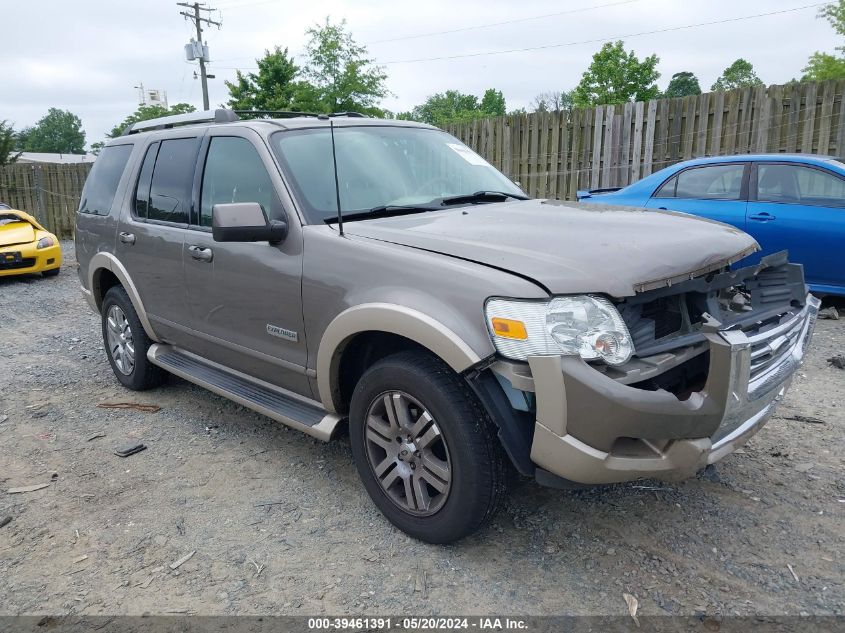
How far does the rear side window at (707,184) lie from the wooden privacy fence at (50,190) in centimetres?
1570

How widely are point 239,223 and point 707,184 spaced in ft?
18.4

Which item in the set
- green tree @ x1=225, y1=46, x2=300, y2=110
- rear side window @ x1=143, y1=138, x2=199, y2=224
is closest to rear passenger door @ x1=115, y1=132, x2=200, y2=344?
rear side window @ x1=143, y1=138, x2=199, y2=224

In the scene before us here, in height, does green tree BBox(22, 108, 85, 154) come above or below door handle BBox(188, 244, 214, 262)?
above

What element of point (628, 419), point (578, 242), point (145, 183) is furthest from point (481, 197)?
point (145, 183)

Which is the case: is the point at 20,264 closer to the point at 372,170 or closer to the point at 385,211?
the point at 372,170

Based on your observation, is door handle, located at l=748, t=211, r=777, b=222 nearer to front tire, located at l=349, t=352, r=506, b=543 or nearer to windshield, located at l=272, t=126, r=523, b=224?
windshield, located at l=272, t=126, r=523, b=224

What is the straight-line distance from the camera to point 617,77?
5031 centimetres

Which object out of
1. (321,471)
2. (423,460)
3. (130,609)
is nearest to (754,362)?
(423,460)

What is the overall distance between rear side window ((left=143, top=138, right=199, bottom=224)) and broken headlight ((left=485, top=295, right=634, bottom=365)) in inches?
100.0

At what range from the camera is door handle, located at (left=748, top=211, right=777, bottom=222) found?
6473mm

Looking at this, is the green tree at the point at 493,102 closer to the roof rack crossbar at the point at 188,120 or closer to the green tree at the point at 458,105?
the green tree at the point at 458,105

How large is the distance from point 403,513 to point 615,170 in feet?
28.2

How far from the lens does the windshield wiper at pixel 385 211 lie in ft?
10.9

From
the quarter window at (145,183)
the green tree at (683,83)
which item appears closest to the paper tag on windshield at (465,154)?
the quarter window at (145,183)
